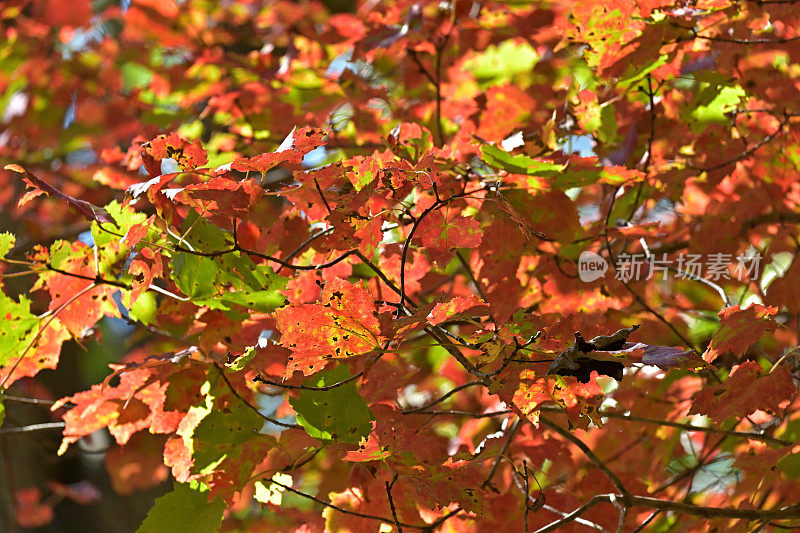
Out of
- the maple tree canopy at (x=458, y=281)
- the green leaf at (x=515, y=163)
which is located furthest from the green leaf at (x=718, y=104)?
the green leaf at (x=515, y=163)

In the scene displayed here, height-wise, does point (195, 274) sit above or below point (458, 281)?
above

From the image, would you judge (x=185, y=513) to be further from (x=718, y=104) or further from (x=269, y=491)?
(x=718, y=104)

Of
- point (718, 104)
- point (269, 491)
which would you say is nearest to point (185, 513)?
point (269, 491)

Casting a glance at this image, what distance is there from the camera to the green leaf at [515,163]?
103 centimetres

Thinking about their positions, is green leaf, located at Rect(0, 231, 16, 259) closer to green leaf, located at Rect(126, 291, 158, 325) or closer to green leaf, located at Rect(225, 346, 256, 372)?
green leaf, located at Rect(126, 291, 158, 325)

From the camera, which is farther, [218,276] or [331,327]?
[218,276]

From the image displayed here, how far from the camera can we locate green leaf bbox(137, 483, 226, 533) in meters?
1.03

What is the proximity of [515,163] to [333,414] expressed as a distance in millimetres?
440

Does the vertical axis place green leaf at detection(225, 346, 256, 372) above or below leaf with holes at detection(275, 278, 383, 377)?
below

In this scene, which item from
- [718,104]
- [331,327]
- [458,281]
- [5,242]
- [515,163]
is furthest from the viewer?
[458,281]

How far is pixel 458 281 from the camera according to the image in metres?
1.81

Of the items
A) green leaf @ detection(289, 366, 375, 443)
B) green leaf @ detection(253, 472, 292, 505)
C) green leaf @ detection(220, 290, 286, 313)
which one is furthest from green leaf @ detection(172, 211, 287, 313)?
green leaf @ detection(253, 472, 292, 505)

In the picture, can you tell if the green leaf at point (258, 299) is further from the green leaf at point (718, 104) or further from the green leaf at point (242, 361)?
the green leaf at point (718, 104)

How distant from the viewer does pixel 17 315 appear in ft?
3.61
